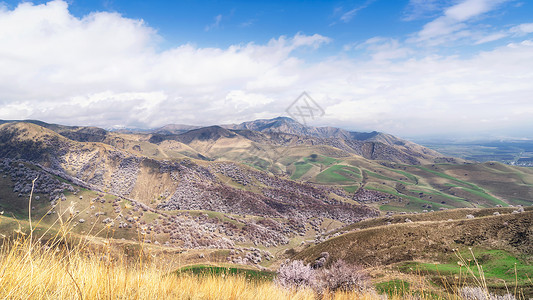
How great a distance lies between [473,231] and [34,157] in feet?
505

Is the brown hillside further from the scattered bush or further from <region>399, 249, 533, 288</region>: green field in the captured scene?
the scattered bush

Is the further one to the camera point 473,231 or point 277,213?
point 277,213

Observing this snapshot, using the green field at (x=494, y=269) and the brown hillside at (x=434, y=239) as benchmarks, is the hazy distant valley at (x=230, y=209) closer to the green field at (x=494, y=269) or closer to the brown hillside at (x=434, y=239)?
the brown hillside at (x=434, y=239)

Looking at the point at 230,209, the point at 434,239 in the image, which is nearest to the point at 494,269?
the point at 434,239

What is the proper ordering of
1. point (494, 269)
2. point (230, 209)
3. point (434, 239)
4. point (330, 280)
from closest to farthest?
point (330, 280) → point (494, 269) → point (434, 239) → point (230, 209)

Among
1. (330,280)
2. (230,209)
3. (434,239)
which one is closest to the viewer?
(330,280)

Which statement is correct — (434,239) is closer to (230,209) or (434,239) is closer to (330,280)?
(330,280)

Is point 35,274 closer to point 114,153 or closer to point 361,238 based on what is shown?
point 361,238

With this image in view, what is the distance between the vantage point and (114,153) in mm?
114625

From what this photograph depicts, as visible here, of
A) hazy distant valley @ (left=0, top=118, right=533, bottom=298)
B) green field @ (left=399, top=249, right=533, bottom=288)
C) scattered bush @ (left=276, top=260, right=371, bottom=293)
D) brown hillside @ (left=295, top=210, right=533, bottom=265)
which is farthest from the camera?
hazy distant valley @ (left=0, top=118, right=533, bottom=298)

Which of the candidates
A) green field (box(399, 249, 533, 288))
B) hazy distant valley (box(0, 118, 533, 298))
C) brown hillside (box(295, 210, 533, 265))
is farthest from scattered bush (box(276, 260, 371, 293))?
hazy distant valley (box(0, 118, 533, 298))

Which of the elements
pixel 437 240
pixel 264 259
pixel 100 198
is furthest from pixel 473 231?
pixel 100 198

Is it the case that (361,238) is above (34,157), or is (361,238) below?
below

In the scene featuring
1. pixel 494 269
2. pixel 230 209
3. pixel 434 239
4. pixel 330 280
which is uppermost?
pixel 330 280
